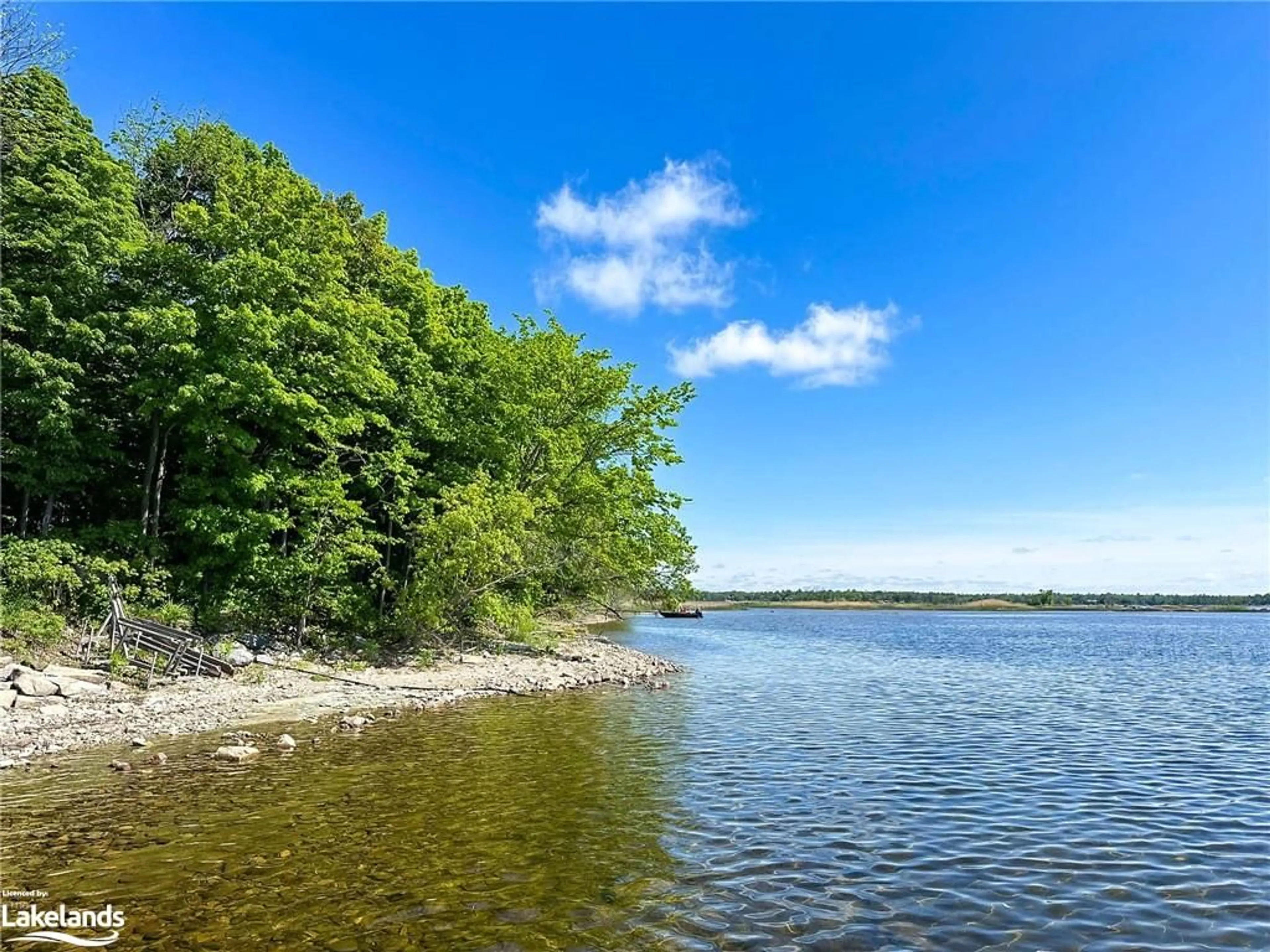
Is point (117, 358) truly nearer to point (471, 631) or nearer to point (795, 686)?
point (471, 631)

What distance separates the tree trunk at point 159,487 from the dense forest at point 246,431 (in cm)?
14

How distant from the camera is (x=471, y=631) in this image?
113 feet

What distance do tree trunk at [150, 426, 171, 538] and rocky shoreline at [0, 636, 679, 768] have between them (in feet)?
24.5

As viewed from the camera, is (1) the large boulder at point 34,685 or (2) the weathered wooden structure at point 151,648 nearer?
(1) the large boulder at point 34,685

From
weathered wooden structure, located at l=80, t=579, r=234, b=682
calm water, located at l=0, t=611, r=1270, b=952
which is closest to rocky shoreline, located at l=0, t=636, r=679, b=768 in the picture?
weathered wooden structure, located at l=80, t=579, r=234, b=682

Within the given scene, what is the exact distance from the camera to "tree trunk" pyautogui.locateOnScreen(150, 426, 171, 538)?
27.6m

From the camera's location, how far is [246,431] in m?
27.6

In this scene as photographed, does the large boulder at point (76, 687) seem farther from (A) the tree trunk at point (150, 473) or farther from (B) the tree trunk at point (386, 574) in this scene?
(B) the tree trunk at point (386, 574)

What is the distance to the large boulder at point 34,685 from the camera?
58.7 ft

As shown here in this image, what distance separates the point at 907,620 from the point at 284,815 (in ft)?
433
